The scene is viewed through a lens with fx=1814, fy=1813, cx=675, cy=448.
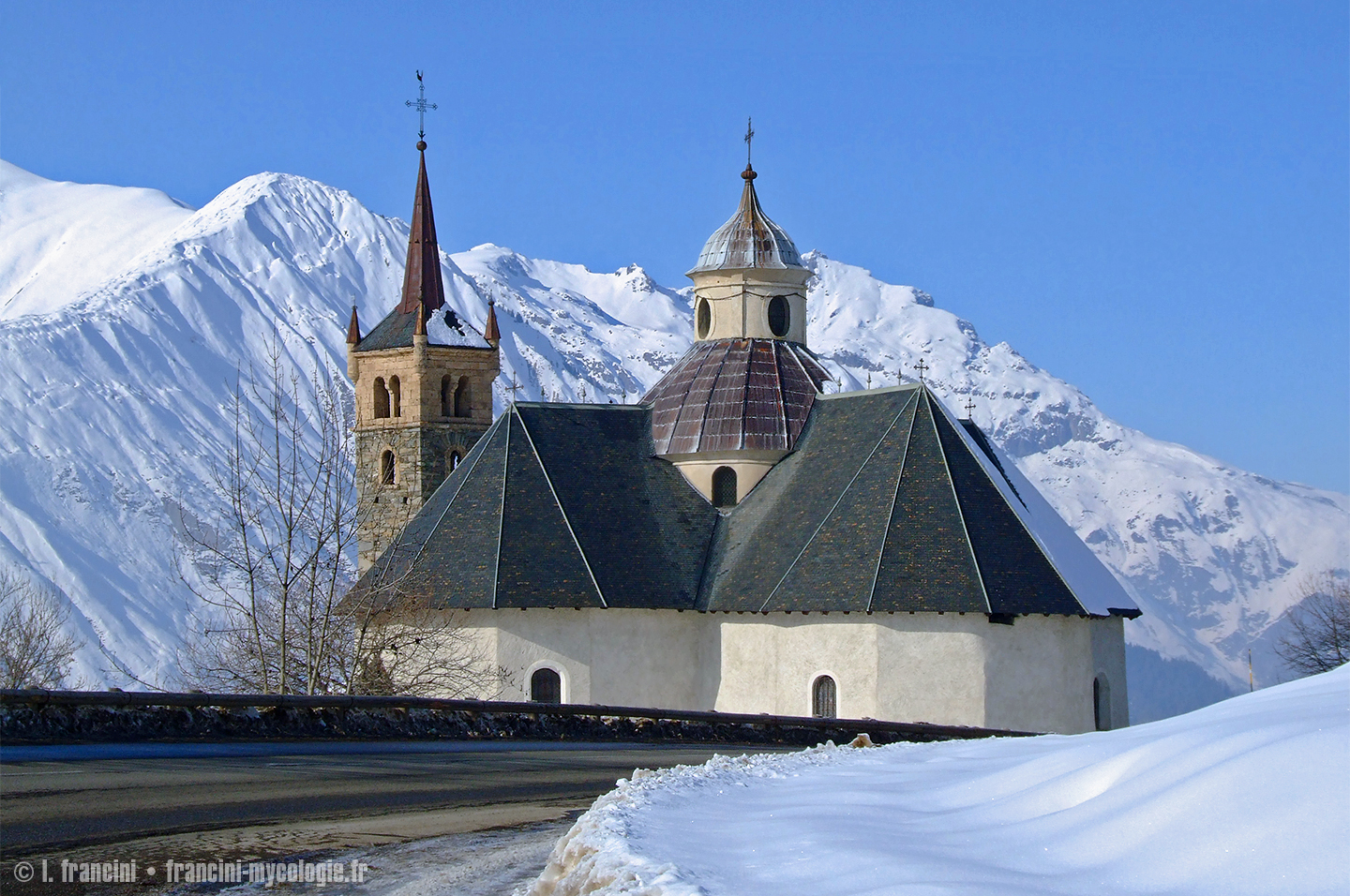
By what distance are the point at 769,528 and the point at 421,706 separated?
21.5m

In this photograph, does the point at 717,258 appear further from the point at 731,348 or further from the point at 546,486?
the point at 546,486

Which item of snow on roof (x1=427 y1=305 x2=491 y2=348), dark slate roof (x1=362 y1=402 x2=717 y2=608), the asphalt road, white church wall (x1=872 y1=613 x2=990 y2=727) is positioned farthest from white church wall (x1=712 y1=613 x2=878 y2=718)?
snow on roof (x1=427 y1=305 x2=491 y2=348)

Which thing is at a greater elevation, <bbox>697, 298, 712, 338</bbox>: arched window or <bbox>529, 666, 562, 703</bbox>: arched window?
<bbox>697, 298, 712, 338</bbox>: arched window

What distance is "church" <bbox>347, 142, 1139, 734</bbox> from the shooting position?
40.6 meters

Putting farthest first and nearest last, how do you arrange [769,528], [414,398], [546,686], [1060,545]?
[414,398] < [769,528] < [1060,545] < [546,686]

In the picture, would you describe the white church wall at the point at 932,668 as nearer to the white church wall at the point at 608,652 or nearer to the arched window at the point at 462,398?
the white church wall at the point at 608,652

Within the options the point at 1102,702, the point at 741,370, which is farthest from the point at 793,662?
the point at 741,370

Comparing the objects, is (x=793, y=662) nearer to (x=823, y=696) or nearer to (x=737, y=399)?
(x=823, y=696)

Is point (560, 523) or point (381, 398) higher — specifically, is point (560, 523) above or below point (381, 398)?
below

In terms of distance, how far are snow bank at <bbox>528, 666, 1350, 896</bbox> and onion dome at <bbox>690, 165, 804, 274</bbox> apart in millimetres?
39438

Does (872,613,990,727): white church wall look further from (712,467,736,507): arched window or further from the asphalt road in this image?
the asphalt road

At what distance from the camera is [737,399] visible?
49.2m

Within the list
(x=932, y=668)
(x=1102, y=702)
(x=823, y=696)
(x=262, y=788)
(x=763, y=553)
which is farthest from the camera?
(x=763, y=553)

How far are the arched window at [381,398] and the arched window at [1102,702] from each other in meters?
29.0
